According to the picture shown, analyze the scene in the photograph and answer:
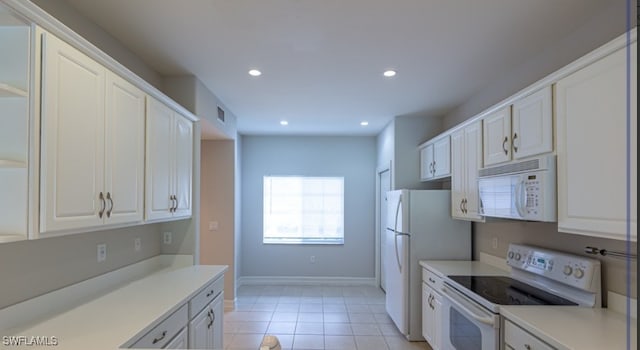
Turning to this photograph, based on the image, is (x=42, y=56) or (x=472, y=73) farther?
(x=472, y=73)

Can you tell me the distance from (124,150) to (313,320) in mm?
3252

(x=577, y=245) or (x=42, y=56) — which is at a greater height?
(x=42, y=56)

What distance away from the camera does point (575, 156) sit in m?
1.95

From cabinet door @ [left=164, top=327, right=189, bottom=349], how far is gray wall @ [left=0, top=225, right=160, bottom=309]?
708mm

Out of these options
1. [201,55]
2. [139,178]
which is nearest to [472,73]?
[201,55]

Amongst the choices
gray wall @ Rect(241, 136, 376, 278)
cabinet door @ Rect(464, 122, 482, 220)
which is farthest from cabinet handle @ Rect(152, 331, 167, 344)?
gray wall @ Rect(241, 136, 376, 278)

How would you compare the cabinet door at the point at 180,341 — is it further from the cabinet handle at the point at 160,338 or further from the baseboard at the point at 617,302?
the baseboard at the point at 617,302

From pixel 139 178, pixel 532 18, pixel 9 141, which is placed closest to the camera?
pixel 9 141

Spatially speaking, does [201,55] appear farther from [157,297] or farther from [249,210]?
[249,210]

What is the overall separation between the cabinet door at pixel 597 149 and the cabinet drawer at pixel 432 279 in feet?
4.84

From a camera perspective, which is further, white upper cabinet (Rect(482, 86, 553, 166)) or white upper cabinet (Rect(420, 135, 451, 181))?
white upper cabinet (Rect(420, 135, 451, 181))

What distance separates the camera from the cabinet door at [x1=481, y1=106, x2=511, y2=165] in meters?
2.68

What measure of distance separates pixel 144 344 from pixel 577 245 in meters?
2.66

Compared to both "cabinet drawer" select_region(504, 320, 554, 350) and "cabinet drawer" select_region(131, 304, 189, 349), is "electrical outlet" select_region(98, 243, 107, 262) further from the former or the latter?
"cabinet drawer" select_region(504, 320, 554, 350)
